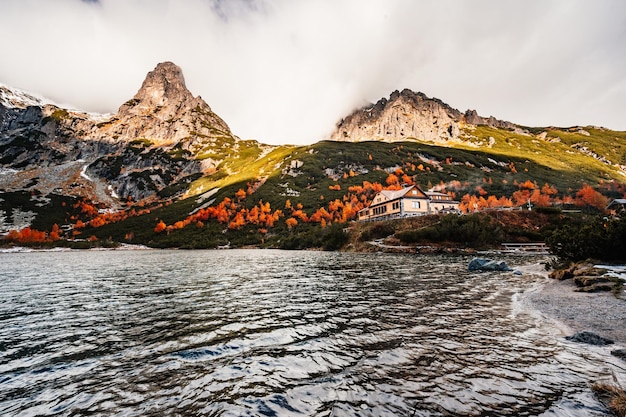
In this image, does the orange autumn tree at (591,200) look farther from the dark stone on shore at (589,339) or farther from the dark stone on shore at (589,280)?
the dark stone on shore at (589,339)

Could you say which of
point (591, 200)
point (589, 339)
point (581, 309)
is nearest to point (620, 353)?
point (589, 339)

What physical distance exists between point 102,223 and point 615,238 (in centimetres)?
22745

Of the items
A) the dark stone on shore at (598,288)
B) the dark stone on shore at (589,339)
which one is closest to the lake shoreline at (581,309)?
the dark stone on shore at (589,339)

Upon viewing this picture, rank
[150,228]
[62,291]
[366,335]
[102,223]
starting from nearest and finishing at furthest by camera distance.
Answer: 1. [366,335]
2. [62,291]
3. [150,228]
4. [102,223]

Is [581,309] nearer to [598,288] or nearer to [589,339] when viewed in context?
[598,288]

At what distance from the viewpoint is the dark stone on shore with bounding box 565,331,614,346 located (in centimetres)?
1109

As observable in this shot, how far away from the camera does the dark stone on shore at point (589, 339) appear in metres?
11.1

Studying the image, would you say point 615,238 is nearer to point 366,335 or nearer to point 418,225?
point 366,335

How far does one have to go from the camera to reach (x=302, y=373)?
9.31 metres

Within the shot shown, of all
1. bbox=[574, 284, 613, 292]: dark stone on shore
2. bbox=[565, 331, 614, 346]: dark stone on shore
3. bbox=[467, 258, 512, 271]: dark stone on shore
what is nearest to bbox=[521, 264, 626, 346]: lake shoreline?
bbox=[565, 331, 614, 346]: dark stone on shore

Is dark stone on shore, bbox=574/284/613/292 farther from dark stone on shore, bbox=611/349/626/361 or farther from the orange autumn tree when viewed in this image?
the orange autumn tree

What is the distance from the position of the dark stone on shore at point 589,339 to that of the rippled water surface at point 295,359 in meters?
0.55

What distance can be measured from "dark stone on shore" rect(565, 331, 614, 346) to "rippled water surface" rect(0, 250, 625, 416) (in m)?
0.55

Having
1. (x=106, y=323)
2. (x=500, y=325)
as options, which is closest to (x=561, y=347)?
(x=500, y=325)
